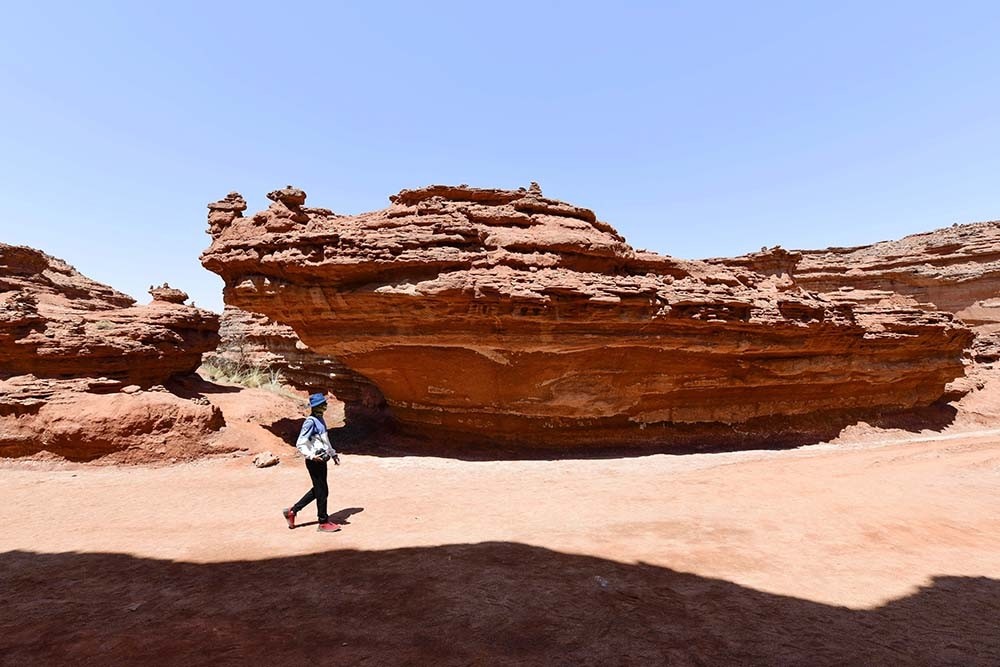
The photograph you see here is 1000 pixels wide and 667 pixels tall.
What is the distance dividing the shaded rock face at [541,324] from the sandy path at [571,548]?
2.21 metres

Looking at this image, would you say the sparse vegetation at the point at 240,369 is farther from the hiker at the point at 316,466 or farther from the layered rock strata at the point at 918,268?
the layered rock strata at the point at 918,268

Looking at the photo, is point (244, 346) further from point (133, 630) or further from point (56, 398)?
point (133, 630)

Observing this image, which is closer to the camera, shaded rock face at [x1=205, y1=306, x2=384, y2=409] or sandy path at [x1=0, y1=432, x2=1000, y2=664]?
sandy path at [x1=0, y1=432, x2=1000, y2=664]

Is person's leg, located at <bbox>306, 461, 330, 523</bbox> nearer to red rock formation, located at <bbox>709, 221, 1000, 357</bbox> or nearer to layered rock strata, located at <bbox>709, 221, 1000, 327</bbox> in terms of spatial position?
red rock formation, located at <bbox>709, 221, 1000, 357</bbox>

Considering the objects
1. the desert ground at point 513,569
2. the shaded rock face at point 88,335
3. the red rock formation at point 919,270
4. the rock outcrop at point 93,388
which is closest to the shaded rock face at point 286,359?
the shaded rock face at point 88,335

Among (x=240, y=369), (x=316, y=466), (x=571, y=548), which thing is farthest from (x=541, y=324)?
(x=240, y=369)

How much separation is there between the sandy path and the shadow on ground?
0.02 m

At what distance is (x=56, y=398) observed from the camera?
10.1m

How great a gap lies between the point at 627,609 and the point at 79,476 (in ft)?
33.3

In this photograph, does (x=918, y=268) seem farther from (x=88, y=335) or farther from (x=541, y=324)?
(x=88, y=335)

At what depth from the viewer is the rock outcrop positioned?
9.55m

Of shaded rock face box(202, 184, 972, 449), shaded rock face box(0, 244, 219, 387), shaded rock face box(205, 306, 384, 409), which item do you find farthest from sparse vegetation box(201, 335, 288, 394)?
shaded rock face box(202, 184, 972, 449)

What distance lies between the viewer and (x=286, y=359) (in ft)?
69.1

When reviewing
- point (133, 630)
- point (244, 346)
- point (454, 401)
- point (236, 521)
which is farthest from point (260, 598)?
point (244, 346)
